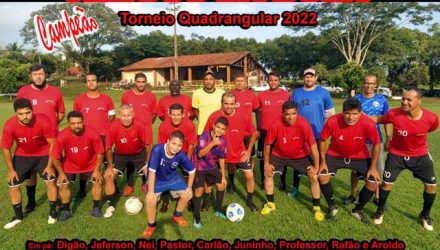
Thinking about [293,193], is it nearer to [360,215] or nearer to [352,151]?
[360,215]

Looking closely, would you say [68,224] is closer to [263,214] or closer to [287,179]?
[263,214]

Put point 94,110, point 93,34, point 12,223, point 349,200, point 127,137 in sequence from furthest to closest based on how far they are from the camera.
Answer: point 93,34 → point 94,110 → point 349,200 → point 127,137 → point 12,223

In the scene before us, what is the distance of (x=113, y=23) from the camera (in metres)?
64.5

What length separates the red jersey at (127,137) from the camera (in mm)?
6238

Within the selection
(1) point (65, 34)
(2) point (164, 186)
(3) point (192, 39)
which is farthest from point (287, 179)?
(3) point (192, 39)

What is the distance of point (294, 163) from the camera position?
20.1ft

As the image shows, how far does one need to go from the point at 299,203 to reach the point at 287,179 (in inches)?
64.9

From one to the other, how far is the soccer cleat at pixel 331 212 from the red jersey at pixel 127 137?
355cm

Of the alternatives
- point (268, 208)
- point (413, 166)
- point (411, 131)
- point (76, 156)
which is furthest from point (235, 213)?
point (411, 131)

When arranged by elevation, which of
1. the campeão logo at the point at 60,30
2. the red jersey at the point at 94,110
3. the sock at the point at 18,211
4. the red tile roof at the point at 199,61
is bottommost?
the sock at the point at 18,211

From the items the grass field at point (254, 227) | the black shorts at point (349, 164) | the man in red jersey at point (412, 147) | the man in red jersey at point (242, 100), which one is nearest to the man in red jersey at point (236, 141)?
the grass field at point (254, 227)

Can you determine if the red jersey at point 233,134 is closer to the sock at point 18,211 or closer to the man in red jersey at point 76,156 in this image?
the man in red jersey at point 76,156

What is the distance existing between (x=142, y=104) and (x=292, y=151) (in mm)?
3477

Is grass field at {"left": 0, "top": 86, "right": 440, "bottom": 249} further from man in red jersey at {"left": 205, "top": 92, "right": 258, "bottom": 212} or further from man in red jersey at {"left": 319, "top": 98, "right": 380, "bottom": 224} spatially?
man in red jersey at {"left": 205, "top": 92, "right": 258, "bottom": 212}
